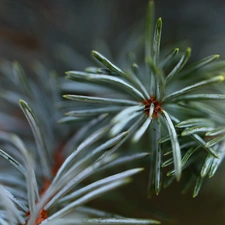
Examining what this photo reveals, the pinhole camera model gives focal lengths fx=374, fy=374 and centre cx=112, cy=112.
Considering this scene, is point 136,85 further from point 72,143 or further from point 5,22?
point 5,22

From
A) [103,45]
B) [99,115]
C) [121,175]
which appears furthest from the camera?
[103,45]

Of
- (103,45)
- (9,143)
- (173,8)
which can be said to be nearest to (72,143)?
(9,143)

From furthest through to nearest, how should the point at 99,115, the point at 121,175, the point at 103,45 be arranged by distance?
the point at 103,45
the point at 99,115
the point at 121,175

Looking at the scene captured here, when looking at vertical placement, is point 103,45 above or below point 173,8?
below

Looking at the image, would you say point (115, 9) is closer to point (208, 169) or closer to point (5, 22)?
point (5, 22)

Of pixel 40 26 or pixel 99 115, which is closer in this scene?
pixel 99 115

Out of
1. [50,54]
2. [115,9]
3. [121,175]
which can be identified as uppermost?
[115,9]
